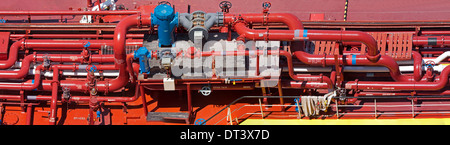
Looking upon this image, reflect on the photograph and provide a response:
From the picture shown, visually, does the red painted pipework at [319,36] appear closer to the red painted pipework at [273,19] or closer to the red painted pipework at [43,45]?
the red painted pipework at [273,19]

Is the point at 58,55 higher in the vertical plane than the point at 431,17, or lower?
lower

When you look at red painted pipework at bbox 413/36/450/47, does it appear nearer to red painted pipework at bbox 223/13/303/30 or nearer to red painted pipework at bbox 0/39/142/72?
red painted pipework at bbox 223/13/303/30

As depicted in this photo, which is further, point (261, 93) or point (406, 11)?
point (406, 11)

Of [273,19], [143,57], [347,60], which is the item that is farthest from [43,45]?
[347,60]

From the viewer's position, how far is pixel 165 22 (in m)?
15.3

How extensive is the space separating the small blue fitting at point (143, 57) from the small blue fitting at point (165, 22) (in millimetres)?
829

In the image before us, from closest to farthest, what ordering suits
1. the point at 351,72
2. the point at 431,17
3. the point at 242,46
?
1. the point at 242,46
2. the point at 351,72
3. the point at 431,17

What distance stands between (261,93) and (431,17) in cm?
707

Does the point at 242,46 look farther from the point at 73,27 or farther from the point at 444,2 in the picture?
the point at 444,2

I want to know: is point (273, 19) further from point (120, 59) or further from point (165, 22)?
point (120, 59)

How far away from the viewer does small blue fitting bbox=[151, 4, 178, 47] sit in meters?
15.2

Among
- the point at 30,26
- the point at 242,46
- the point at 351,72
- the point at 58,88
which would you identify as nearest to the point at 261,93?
the point at 242,46

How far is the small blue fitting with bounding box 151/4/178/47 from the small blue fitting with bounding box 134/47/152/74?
0.83 metres

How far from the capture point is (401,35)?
16.5 metres
